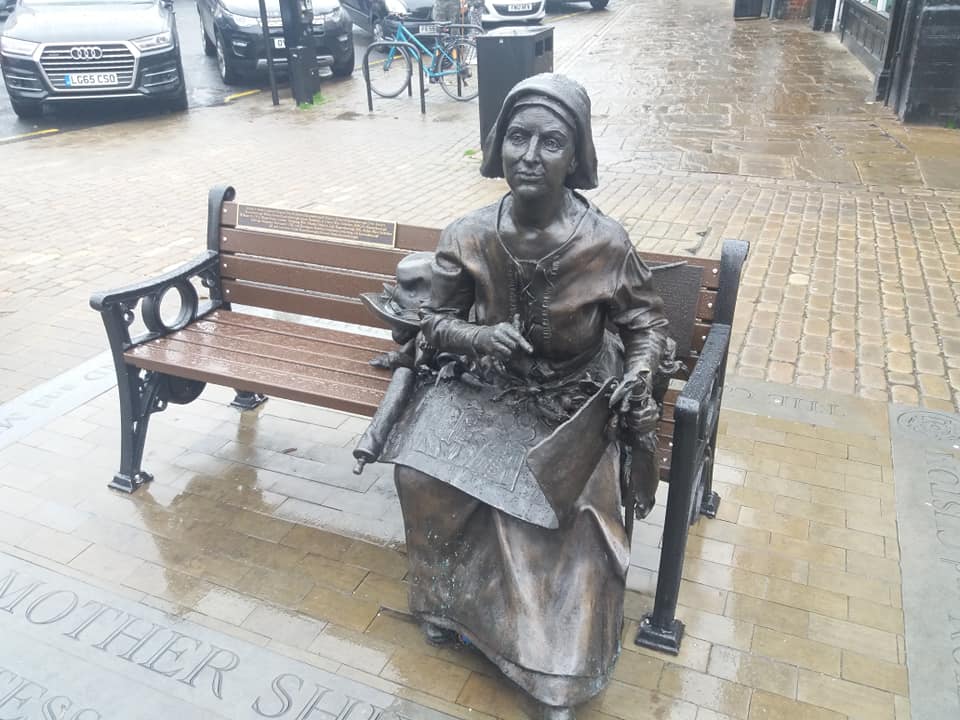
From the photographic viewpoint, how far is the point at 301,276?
398 centimetres

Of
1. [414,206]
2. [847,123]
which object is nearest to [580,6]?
[847,123]

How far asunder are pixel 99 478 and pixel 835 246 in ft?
18.1

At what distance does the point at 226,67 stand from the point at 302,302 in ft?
38.9

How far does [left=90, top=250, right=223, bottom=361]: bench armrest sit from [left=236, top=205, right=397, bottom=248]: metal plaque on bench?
0.95ft

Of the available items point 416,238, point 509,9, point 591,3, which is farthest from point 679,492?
point 591,3

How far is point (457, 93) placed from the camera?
1324 centimetres

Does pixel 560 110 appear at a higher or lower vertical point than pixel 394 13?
higher

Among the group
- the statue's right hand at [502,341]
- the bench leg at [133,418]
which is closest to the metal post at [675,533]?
the statue's right hand at [502,341]

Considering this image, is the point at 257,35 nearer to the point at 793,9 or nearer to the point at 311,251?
the point at 311,251

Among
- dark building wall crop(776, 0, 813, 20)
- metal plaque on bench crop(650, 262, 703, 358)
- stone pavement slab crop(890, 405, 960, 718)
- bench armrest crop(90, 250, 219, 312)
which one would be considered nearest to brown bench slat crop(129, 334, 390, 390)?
bench armrest crop(90, 250, 219, 312)

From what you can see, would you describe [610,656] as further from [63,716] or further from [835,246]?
[835,246]

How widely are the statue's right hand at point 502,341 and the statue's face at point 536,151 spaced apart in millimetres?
414

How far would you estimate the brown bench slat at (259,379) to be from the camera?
3.32m

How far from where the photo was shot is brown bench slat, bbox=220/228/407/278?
378 cm
